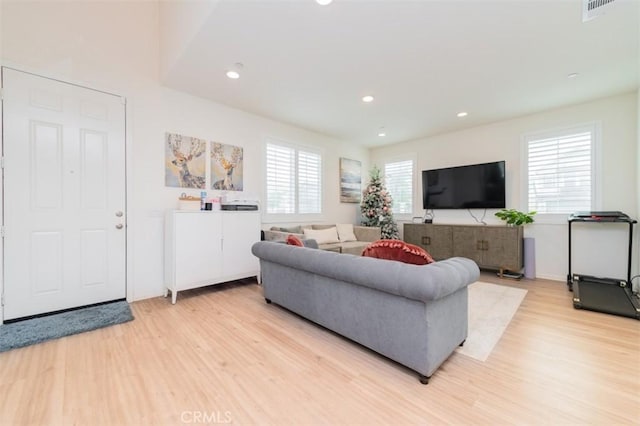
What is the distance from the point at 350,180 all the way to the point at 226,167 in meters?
2.93

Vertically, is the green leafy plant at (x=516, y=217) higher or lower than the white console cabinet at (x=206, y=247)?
higher

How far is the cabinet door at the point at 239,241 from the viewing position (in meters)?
3.42

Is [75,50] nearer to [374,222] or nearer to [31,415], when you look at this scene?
[31,415]

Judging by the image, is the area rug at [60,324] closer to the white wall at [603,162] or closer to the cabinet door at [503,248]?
the cabinet door at [503,248]

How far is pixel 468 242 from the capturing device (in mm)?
4430

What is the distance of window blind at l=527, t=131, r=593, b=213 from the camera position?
377cm

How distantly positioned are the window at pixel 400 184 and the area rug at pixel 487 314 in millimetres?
2375

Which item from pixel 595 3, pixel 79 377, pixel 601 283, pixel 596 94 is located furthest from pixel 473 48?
pixel 79 377

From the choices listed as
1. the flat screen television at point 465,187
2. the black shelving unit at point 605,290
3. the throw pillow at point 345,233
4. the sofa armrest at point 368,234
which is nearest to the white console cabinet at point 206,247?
the throw pillow at point 345,233

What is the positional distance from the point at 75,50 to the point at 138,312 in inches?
113

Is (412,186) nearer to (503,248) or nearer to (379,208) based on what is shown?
(379,208)

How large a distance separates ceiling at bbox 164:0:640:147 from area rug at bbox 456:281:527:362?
8.59ft

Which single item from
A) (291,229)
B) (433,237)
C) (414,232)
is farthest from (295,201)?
(433,237)

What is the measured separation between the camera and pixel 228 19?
7.02ft
